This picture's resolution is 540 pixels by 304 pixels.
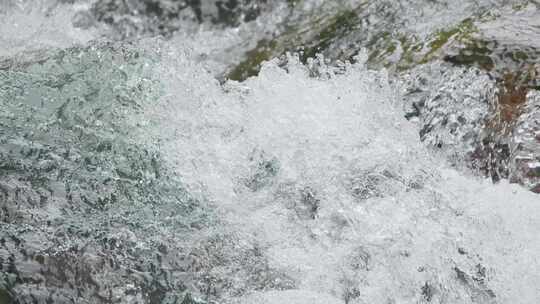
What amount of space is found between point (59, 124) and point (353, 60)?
2879mm

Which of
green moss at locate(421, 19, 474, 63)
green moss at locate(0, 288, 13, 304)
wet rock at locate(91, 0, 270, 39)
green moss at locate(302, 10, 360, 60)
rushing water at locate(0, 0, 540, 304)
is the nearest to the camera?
green moss at locate(0, 288, 13, 304)

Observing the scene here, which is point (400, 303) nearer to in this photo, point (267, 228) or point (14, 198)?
point (267, 228)

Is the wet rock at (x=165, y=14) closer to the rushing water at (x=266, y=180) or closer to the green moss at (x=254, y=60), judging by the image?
the green moss at (x=254, y=60)

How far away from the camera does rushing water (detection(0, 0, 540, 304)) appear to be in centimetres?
424

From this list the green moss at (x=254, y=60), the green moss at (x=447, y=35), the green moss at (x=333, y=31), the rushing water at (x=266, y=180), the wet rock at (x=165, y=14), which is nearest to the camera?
the rushing water at (x=266, y=180)

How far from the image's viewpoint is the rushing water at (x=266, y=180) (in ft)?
13.9

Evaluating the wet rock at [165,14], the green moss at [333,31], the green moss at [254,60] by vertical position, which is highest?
the wet rock at [165,14]

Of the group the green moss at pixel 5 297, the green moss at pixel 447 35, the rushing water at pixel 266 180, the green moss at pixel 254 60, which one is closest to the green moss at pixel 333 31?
the green moss at pixel 254 60

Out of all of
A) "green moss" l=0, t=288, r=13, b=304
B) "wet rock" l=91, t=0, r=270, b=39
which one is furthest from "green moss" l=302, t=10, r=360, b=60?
"green moss" l=0, t=288, r=13, b=304

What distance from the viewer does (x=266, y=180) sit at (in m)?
4.91

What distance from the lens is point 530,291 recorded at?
415cm

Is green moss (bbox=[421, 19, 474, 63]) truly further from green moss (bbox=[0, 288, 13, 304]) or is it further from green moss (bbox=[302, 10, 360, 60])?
green moss (bbox=[0, 288, 13, 304])

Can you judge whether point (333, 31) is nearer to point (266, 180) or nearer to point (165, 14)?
point (165, 14)

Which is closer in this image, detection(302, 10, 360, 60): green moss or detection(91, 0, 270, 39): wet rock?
detection(302, 10, 360, 60): green moss
